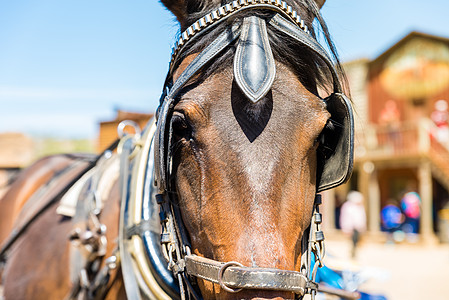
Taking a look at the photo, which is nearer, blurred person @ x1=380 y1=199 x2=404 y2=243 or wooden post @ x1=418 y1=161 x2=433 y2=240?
wooden post @ x1=418 y1=161 x2=433 y2=240

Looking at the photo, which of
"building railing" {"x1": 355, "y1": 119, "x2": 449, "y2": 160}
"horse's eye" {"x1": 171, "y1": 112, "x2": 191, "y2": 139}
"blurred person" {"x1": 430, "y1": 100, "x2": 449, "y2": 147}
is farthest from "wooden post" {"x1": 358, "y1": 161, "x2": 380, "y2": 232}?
"horse's eye" {"x1": 171, "y1": 112, "x2": 191, "y2": 139}

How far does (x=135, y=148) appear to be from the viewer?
7.26 feet

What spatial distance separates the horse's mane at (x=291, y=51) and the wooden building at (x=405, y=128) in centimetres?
1702

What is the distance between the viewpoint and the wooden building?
59.1 feet

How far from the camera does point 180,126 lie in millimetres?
1407

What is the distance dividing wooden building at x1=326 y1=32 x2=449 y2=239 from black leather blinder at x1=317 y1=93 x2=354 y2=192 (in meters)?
17.0

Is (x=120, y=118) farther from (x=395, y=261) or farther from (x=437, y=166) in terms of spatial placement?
(x=437, y=166)

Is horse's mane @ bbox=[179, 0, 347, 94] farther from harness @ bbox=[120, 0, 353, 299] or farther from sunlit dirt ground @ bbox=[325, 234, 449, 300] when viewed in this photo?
Answer: sunlit dirt ground @ bbox=[325, 234, 449, 300]

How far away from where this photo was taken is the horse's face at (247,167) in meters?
1.23

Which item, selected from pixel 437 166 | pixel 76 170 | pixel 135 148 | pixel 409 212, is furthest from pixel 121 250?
pixel 437 166

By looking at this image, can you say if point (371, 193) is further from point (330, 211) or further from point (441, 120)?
point (441, 120)

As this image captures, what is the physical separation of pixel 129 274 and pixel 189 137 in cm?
78

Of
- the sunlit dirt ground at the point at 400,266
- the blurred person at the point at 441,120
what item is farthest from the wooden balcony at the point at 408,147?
the sunlit dirt ground at the point at 400,266

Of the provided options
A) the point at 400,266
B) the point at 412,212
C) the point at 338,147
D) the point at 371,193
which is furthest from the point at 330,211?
the point at 338,147
